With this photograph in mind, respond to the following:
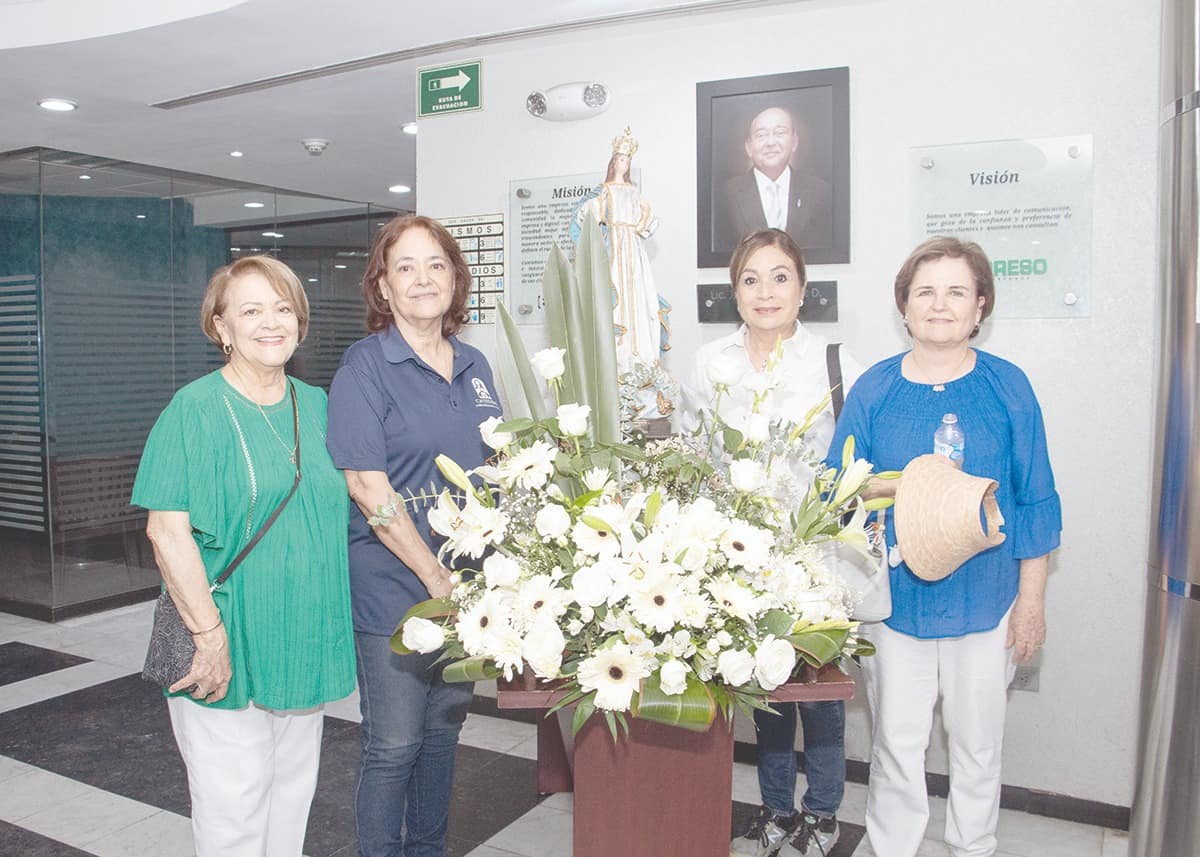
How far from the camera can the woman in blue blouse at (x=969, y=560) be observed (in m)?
2.15

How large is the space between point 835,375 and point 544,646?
147 cm

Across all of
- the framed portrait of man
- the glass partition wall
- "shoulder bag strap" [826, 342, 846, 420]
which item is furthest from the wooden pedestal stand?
the glass partition wall

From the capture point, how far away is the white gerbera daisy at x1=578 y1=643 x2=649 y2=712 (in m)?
1.12

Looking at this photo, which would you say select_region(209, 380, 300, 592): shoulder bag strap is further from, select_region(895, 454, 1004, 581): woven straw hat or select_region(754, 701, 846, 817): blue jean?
select_region(754, 701, 846, 817): blue jean

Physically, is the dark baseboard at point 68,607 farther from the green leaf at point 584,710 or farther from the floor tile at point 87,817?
the green leaf at point 584,710

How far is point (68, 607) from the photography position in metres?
5.22

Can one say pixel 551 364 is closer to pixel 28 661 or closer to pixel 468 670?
pixel 468 670

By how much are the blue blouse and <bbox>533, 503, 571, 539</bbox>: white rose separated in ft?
3.80

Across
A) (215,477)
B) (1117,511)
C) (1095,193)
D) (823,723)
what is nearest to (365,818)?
(215,477)

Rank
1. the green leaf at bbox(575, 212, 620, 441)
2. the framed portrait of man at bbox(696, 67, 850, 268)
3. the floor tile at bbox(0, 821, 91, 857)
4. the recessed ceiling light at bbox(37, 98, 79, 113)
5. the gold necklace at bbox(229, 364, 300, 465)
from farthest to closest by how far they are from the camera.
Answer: the recessed ceiling light at bbox(37, 98, 79, 113) < the framed portrait of man at bbox(696, 67, 850, 268) < the floor tile at bbox(0, 821, 91, 857) < the gold necklace at bbox(229, 364, 300, 465) < the green leaf at bbox(575, 212, 620, 441)

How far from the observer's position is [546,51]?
3.50 m

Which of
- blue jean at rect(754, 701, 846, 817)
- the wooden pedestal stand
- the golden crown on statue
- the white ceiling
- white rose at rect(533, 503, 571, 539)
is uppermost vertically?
the white ceiling

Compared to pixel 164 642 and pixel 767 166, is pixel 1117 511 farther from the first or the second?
pixel 164 642

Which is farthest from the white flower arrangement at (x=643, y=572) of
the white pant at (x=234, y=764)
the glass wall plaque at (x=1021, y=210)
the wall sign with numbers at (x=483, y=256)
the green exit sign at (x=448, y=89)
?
the green exit sign at (x=448, y=89)
